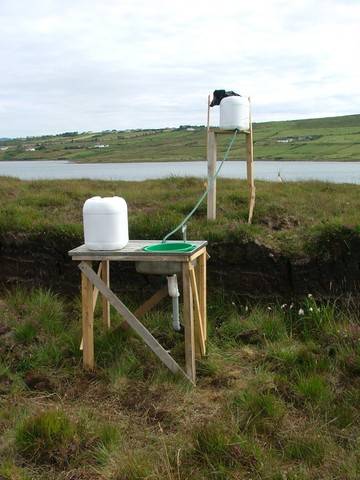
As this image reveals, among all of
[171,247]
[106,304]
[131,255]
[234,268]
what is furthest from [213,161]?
[131,255]

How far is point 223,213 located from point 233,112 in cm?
156

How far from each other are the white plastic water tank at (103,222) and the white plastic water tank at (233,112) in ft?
7.78

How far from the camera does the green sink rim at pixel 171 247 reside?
5.14 m

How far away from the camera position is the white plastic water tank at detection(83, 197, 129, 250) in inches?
203

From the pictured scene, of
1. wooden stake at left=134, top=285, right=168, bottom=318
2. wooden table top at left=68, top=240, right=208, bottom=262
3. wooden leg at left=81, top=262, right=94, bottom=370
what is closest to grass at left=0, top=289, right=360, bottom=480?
wooden leg at left=81, top=262, right=94, bottom=370

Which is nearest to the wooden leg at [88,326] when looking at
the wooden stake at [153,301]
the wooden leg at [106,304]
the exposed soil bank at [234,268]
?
the wooden leg at [106,304]

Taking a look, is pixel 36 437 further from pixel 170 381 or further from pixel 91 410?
pixel 170 381

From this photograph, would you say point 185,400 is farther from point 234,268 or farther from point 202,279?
point 234,268

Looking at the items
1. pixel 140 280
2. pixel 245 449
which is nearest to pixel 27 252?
pixel 140 280

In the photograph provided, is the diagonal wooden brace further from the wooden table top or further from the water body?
the water body

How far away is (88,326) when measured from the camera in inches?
210

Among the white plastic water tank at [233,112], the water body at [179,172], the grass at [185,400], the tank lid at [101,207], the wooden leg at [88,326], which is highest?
the white plastic water tank at [233,112]

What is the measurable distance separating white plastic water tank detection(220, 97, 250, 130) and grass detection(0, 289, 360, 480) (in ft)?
7.15

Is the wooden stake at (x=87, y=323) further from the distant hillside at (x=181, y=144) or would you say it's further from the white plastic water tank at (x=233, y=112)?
the distant hillside at (x=181, y=144)
